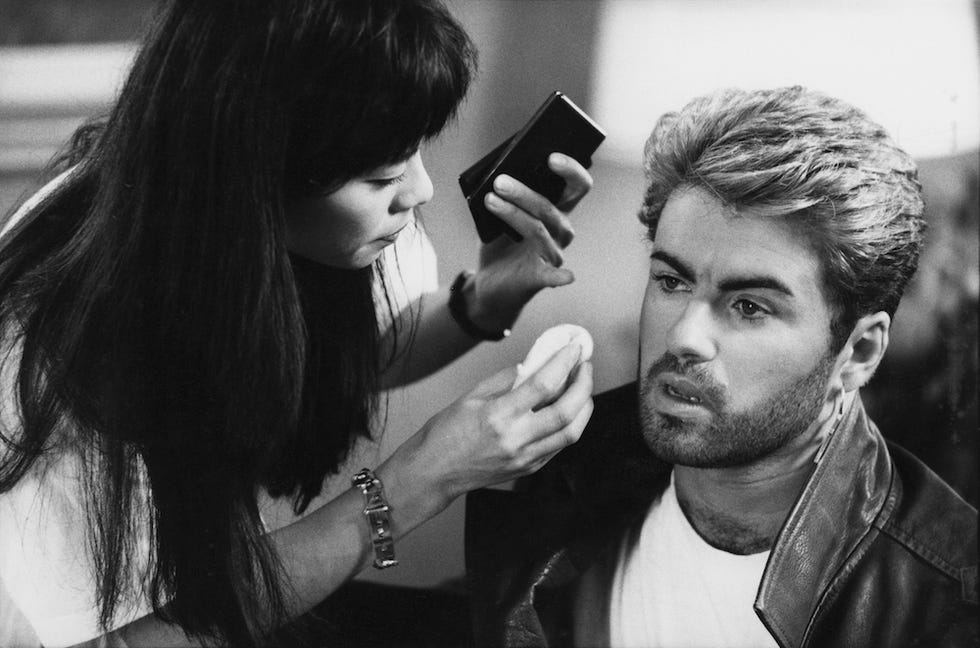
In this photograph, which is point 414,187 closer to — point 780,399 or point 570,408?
point 570,408

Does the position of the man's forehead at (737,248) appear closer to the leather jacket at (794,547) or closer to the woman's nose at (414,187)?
the leather jacket at (794,547)

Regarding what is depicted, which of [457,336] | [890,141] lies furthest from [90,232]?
[890,141]

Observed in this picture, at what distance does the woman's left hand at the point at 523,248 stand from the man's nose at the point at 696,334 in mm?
166

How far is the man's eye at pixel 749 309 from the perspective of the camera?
101 cm

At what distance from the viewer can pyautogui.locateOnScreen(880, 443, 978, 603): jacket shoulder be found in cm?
103

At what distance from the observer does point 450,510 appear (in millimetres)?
1181

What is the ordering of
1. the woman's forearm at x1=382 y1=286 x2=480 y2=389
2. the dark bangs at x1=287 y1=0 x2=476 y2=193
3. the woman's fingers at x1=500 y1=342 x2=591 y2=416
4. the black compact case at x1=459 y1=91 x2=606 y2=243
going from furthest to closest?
the woman's forearm at x1=382 y1=286 x2=480 y2=389 < the black compact case at x1=459 y1=91 x2=606 y2=243 < the woman's fingers at x1=500 y1=342 x2=591 y2=416 < the dark bangs at x1=287 y1=0 x2=476 y2=193

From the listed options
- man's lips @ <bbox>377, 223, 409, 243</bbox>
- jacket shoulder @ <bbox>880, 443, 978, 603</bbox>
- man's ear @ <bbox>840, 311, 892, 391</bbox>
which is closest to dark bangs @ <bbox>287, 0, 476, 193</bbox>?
man's lips @ <bbox>377, 223, 409, 243</bbox>

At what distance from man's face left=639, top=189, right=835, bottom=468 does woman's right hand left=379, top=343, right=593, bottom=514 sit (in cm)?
11

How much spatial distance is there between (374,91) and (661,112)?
0.40 metres

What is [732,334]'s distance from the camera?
1.01 m

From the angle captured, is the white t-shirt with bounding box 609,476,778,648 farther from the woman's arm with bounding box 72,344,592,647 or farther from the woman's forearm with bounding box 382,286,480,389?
the woman's forearm with bounding box 382,286,480,389

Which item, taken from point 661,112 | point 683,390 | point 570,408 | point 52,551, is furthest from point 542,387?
point 52,551

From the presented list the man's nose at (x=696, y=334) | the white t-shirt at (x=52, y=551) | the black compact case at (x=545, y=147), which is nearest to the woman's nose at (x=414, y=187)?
the black compact case at (x=545, y=147)
